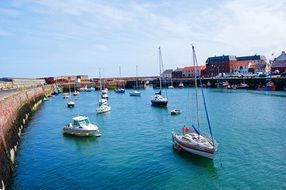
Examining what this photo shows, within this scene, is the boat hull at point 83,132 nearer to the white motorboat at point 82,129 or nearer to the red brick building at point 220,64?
the white motorboat at point 82,129

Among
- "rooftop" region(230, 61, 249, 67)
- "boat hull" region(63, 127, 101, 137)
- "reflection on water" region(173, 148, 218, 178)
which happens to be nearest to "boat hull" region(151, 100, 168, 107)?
"boat hull" region(63, 127, 101, 137)

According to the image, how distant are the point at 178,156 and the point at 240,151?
657 cm

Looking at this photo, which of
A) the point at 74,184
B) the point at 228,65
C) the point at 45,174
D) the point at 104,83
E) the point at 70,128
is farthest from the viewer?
the point at 228,65

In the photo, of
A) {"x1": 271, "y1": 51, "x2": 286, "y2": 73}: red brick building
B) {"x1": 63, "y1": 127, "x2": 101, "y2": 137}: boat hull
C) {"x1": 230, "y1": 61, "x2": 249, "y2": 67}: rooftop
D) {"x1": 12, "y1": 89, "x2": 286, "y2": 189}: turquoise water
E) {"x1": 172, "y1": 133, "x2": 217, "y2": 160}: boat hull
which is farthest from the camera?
{"x1": 230, "y1": 61, "x2": 249, "y2": 67}: rooftop

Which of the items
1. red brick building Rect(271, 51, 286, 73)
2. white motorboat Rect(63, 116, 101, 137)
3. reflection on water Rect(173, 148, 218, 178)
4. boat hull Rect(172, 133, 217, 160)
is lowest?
reflection on water Rect(173, 148, 218, 178)

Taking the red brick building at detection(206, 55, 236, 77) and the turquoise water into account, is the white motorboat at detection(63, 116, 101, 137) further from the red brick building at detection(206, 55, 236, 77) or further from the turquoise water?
the red brick building at detection(206, 55, 236, 77)

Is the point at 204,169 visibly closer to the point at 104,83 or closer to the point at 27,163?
the point at 27,163

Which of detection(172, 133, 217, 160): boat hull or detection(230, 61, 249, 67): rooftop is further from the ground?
detection(230, 61, 249, 67): rooftop

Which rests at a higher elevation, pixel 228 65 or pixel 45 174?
pixel 228 65

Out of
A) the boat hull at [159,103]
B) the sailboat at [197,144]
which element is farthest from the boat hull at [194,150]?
the boat hull at [159,103]

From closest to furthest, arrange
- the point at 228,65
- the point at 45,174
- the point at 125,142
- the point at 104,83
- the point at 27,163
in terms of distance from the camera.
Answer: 1. the point at 45,174
2. the point at 27,163
3. the point at 125,142
4. the point at 104,83
5. the point at 228,65

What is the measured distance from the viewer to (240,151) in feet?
118

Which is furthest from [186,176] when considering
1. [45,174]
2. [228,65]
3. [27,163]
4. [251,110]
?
[228,65]

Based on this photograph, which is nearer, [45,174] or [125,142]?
[45,174]
